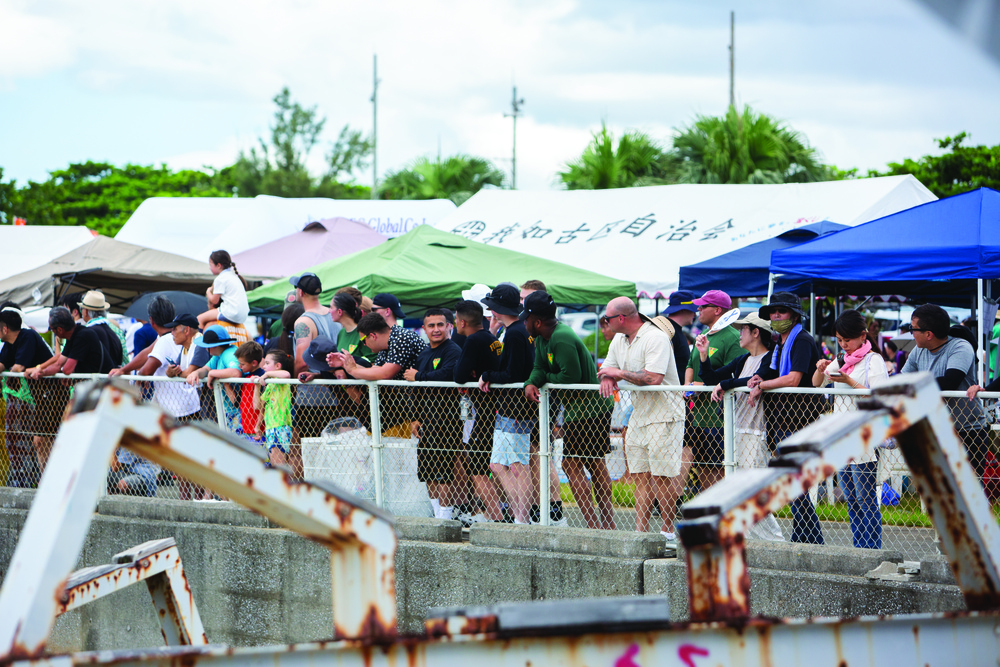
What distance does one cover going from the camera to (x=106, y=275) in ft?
44.6

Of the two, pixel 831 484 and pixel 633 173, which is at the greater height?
pixel 633 173

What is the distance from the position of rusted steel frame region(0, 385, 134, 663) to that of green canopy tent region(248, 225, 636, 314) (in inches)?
328

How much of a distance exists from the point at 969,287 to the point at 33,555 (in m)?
11.7

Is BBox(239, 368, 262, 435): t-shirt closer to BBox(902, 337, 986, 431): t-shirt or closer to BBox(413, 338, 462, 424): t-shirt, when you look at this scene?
BBox(413, 338, 462, 424): t-shirt

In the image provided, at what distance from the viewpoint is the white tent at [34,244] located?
16359 mm

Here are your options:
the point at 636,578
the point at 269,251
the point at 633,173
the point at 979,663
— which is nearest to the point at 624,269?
the point at 269,251

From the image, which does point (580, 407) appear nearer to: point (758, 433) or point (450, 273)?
point (758, 433)

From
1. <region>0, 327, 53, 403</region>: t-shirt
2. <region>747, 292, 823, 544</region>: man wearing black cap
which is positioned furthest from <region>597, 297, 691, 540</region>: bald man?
<region>0, 327, 53, 403</region>: t-shirt

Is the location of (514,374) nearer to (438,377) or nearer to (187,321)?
(438,377)

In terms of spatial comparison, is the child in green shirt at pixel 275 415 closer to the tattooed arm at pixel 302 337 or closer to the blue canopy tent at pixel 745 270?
the tattooed arm at pixel 302 337

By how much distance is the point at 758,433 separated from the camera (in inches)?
233

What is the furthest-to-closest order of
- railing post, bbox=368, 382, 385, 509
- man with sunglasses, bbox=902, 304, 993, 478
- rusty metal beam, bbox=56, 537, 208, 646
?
railing post, bbox=368, 382, 385, 509 < man with sunglasses, bbox=902, 304, 993, 478 < rusty metal beam, bbox=56, 537, 208, 646

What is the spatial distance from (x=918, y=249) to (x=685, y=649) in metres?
7.16

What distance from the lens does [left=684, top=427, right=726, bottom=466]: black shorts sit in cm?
615
